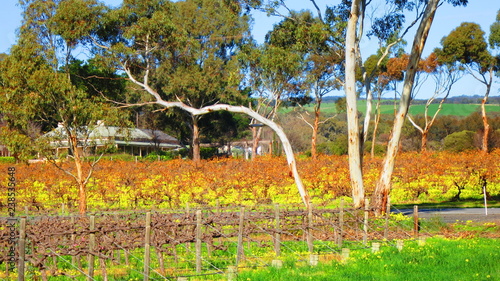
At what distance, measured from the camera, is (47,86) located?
21391mm

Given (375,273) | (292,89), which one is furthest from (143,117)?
(375,273)

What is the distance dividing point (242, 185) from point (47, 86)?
9745 millimetres

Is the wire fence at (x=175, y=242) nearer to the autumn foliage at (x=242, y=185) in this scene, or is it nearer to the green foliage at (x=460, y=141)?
the autumn foliage at (x=242, y=185)

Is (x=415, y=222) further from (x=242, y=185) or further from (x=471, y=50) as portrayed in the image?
(x=471, y=50)

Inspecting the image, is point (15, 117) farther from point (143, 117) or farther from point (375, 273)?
point (143, 117)

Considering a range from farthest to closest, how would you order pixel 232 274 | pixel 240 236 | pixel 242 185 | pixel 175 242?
pixel 242 185
pixel 240 236
pixel 175 242
pixel 232 274

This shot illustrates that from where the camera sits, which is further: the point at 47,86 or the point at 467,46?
the point at 467,46

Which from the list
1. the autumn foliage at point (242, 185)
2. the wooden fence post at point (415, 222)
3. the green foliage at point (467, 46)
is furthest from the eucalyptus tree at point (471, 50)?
the wooden fence post at point (415, 222)

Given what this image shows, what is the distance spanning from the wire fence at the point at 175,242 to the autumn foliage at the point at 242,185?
403 inches

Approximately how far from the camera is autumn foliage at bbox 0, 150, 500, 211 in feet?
87.2

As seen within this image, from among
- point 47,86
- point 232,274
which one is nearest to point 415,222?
point 232,274

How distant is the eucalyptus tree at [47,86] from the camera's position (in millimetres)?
21500

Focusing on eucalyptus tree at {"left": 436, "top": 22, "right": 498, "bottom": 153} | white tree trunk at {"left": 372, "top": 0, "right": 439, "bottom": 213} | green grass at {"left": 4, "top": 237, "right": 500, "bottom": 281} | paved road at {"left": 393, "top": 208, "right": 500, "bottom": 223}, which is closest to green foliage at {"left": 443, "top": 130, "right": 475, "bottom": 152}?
eucalyptus tree at {"left": 436, "top": 22, "right": 498, "bottom": 153}

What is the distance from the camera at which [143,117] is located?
67.2 meters
